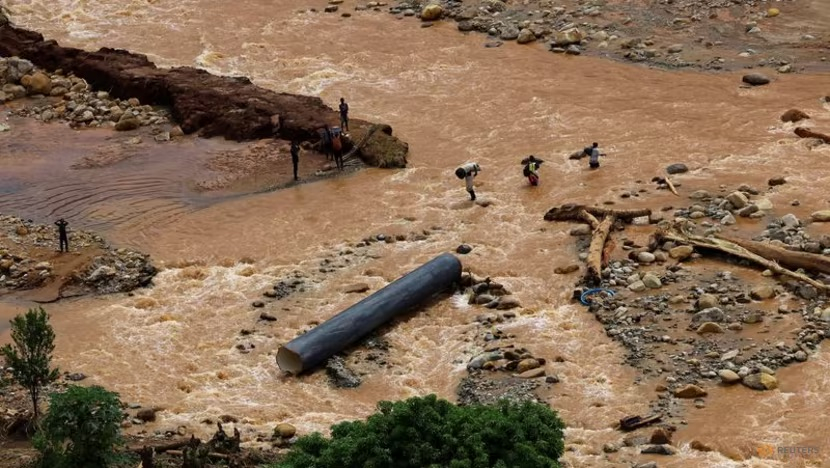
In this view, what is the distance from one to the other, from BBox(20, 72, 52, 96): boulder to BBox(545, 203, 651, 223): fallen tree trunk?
17.1m

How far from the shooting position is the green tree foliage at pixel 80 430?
13234mm

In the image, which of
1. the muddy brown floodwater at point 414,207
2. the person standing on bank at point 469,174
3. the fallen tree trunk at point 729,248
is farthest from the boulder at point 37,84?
the fallen tree trunk at point 729,248

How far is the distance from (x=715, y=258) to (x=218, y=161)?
13364 millimetres

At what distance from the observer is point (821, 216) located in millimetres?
21297

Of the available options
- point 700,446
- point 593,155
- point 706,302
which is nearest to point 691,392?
point 700,446

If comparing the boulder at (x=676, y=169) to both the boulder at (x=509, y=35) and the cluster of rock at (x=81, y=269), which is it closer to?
the boulder at (x=509, y=35)

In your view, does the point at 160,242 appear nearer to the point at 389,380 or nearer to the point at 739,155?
the point at 389,380

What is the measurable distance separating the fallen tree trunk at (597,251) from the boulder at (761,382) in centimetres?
413

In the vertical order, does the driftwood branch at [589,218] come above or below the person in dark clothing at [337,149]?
below

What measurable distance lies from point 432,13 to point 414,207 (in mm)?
14626

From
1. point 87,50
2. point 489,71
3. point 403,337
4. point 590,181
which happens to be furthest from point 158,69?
point 403,337

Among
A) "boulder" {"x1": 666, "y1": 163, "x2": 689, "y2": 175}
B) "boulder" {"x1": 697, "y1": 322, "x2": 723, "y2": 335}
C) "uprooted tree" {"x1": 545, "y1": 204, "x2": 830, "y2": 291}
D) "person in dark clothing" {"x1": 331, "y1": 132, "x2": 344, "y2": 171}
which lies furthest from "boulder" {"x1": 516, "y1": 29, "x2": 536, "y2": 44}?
"boulder" {"x1": 697, "y1": 322, "x2": 723, "y2": 335}

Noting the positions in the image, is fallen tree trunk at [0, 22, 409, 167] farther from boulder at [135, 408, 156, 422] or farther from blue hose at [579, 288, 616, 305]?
boulder at [135, 408, 156, 422]

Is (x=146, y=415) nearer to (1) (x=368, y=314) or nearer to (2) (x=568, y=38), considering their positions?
(1) (x=368, y=314)
